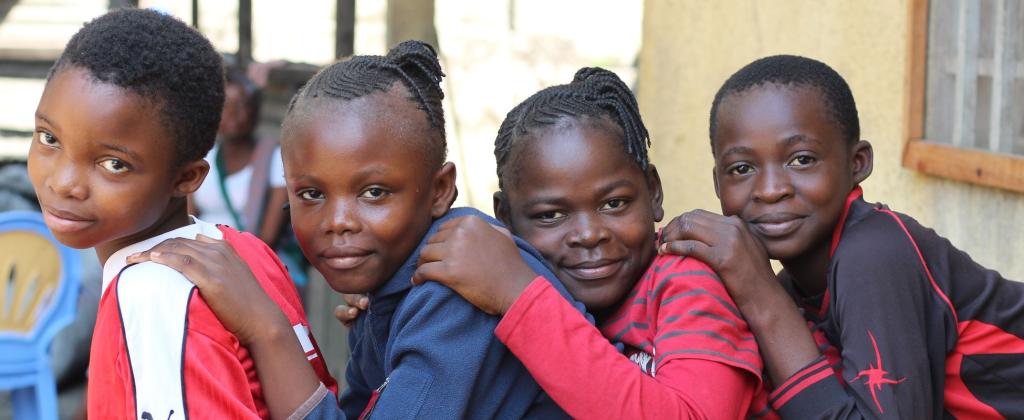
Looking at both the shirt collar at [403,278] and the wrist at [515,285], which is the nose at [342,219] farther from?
the wrist at [515,285]

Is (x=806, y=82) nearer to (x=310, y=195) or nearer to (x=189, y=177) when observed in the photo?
(x=310, y=195)

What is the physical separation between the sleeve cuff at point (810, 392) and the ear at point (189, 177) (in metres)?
1.22

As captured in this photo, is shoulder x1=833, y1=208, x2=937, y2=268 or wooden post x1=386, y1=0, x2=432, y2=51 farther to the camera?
wooden post x1=386, y1=0, x2=432, y2=51

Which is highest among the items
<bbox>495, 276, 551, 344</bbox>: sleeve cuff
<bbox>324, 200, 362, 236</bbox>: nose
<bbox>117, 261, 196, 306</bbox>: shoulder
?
<bbox>324, 200, 362, 236</bbox>: nose

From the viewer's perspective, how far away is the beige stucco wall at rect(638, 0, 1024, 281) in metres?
3.71

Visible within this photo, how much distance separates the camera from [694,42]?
536 centimetres

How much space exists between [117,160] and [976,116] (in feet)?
8.97

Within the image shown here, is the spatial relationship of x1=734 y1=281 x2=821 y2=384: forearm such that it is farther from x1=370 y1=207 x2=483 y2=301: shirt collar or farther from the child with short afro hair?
the child with short afro hair

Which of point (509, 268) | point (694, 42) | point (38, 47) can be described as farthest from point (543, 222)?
point (38, 47)

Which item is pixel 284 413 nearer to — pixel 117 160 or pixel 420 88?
pixel 117 160

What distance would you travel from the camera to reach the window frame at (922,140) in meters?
3.65

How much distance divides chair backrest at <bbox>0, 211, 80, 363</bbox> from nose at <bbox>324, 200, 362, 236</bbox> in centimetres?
268

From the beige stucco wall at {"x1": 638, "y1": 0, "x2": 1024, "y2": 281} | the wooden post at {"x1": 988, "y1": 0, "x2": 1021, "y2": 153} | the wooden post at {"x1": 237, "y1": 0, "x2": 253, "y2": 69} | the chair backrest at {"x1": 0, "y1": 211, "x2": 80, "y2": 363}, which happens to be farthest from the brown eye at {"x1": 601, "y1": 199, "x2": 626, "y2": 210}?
the wooden post at {"x1": 237, "y1": 0, "x2": 253, "y2": 69}

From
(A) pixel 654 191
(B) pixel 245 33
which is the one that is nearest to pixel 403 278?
(A) pixel 654 191
